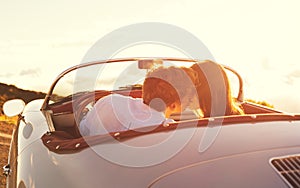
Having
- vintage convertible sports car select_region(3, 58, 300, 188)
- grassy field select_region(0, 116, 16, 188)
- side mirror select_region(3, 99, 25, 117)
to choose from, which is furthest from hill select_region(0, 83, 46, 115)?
vintage convertible sports car select_region(3, 58, 300, 188)

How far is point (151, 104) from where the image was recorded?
282 cm

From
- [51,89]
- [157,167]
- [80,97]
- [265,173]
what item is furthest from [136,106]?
[51,89]

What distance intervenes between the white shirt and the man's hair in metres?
0.05

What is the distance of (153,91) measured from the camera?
2807 mm

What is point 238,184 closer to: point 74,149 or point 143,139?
point 143,139

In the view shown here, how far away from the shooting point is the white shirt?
272 centimetres

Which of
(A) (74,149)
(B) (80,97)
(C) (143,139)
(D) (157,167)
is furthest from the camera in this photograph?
(B) (80,97)

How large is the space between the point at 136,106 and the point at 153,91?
0.13 meters

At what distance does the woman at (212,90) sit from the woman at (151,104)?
145mm

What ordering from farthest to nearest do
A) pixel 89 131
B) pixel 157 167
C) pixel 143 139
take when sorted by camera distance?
pixel 89 131 → pixel 143 139 → pixel 157 167

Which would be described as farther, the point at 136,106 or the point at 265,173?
the point at 136,106

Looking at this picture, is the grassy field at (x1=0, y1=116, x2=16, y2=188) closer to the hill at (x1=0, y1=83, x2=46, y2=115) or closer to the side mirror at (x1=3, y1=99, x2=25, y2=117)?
the side mirror at (x1=3, y1=99, x2=25, y2=117)

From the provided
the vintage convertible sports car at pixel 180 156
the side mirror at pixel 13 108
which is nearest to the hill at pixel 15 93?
the side mirror at pixel 13 108

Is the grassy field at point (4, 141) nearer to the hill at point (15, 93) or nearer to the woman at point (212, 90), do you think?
the woman at point (212, 90)
